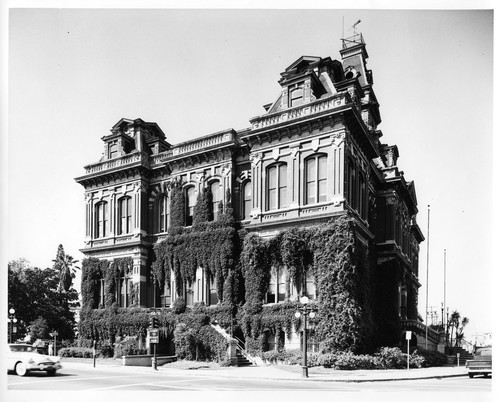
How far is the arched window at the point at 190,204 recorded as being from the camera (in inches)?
1293

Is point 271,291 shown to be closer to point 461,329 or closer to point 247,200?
point 247,200

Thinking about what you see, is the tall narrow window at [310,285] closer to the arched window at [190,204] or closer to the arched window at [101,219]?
the arched window at [190,204]

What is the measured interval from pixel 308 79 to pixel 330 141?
3.89 m

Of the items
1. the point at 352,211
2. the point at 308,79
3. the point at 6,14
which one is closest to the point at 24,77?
the point at 6,14

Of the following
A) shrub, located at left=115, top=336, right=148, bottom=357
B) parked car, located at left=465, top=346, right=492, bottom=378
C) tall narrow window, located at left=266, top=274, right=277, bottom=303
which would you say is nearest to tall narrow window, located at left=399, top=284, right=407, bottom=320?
tall narrow window, located at left=266, top=274, right=277, bottom=303

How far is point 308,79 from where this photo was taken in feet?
91.3

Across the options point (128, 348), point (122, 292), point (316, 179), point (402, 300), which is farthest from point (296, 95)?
point (128, 348)

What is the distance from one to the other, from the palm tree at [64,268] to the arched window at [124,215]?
3874mm

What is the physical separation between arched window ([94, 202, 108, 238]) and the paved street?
16.2 metres

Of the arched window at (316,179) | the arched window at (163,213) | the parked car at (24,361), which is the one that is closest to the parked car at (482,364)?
the arched window at (316,179)

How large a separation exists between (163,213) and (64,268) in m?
7.34

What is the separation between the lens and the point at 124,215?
3578 cm

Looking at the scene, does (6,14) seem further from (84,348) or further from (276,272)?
(84,348)

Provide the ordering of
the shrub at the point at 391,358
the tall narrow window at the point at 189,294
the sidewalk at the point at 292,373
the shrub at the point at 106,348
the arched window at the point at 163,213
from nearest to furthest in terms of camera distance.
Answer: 1. the sidewalk at the point at 292,373
2. the shrub at the point at 391,358
3. the tall narrow window at the point at 189,294
4. the shrub at the point at 106,348
5. the arched window at the point at 163,213
